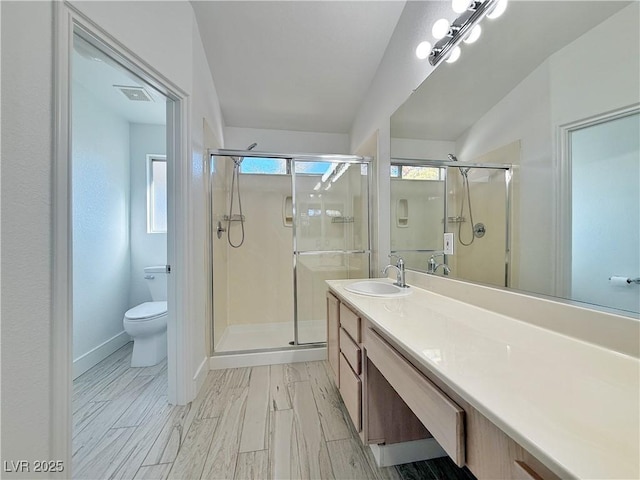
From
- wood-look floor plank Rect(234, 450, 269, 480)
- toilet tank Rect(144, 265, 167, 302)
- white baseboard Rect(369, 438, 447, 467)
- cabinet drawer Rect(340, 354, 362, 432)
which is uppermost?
toilet tank Rect(144, 265, 167, 302)

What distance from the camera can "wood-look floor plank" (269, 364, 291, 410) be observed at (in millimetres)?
1706

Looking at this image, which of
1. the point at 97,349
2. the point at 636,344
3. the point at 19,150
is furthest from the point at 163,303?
the point at 636,344

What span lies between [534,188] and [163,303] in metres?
2.85

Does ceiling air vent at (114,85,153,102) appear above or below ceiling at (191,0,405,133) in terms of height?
below

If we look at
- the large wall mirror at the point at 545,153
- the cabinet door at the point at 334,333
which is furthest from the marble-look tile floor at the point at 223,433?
the large wall mirror at the point at 545,153

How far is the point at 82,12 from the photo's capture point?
1065mm

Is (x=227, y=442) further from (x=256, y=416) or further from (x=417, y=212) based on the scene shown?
(x=417, y=212)

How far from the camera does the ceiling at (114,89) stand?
1842mm

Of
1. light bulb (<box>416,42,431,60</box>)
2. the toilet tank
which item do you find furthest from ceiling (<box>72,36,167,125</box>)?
light bulb (<box>416,42,431,60</box>)

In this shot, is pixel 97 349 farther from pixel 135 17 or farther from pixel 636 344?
pixel 636 344

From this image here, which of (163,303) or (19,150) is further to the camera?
(163,303)

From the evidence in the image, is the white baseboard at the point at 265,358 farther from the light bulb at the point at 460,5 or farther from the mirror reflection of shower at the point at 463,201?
the light bulb at the point at 460,5

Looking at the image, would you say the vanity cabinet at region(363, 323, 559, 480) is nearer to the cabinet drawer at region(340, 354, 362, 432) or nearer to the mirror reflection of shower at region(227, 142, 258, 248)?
the cabinet drawer at region(340, 354, 362, 432)

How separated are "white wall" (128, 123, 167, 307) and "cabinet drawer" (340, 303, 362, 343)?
7.44 feet
